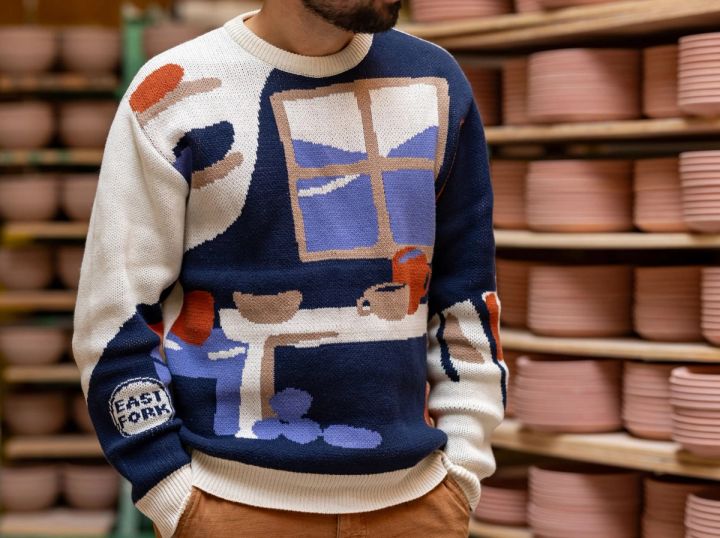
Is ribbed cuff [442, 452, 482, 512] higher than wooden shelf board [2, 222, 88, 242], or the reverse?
ribbed cuff [442, 452, 482, 512]

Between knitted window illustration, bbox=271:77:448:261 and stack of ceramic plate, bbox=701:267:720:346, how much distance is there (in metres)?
1.19

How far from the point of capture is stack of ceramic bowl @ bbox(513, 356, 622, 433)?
116 inches

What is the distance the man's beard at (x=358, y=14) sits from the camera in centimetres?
154

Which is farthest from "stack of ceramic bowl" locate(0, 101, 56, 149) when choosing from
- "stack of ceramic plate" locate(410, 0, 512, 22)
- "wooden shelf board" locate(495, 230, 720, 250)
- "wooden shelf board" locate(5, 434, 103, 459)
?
"wooden shelf board" locate(495, 230, 720, 250)

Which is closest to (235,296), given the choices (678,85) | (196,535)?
(196,535)

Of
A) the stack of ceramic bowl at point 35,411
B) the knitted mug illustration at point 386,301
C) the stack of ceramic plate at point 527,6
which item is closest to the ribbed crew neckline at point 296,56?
the knitted mug illustration at point 386,301

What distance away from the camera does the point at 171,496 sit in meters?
1.57

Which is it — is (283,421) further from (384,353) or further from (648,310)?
(648,310)

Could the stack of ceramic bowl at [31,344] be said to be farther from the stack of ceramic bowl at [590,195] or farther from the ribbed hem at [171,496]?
A: the ribbed hem at [171,496]

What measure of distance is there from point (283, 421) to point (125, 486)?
3070 millimetres

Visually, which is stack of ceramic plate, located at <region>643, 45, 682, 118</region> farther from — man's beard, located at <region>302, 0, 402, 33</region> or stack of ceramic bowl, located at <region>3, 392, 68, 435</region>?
stack of ceramic bowl, located at <region>3, 392, 68, 435</region>

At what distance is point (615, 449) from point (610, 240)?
505 mm

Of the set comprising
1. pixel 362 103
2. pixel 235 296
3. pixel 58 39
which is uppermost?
pixel 362 103

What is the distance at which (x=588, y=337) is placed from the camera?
297 cm
